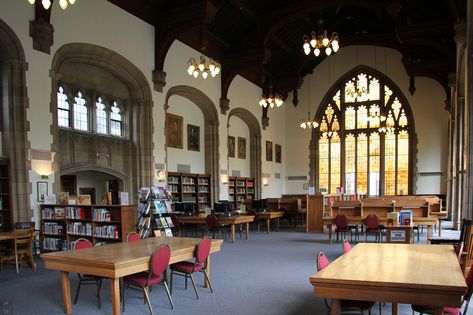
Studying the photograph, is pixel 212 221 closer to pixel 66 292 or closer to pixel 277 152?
pixel 66 292

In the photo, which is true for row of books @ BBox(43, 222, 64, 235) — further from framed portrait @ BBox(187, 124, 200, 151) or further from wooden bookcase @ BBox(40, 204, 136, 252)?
framed portrait @ BBox(187, 124, 200, 151)

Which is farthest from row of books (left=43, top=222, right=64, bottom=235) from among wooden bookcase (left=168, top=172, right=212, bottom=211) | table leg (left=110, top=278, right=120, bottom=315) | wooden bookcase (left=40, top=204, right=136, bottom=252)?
table leg (left=110, top=278, right=120, bottom=315)

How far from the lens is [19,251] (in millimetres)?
7012

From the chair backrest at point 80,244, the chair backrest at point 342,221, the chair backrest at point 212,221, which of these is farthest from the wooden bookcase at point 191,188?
the chair backrest at point 80,244

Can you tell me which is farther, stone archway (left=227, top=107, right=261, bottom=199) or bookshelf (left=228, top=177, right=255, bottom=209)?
stone archway (left=227, top=107, right=261, bottom=199)

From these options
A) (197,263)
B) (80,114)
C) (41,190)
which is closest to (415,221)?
(197,263)

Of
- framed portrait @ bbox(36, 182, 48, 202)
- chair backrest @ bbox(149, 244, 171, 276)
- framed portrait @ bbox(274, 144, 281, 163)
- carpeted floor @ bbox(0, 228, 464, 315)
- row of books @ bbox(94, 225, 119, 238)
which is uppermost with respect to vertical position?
framed portrait @ bbox(274, 144, 281, 163)

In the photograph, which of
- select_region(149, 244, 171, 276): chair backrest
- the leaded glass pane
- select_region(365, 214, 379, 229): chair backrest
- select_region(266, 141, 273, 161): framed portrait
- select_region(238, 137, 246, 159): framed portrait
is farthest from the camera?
select_region(266, 141, 273, 161): framed portrait

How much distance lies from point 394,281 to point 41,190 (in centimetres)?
754

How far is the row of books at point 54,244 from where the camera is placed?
8.38 m

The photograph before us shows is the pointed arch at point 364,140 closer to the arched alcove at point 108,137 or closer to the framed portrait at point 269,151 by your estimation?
the framed portrait at point 269,151

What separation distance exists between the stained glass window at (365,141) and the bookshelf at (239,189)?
422 centimetres

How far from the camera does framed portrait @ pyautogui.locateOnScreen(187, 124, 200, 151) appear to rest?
14320mm

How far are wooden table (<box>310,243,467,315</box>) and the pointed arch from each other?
599 inches
